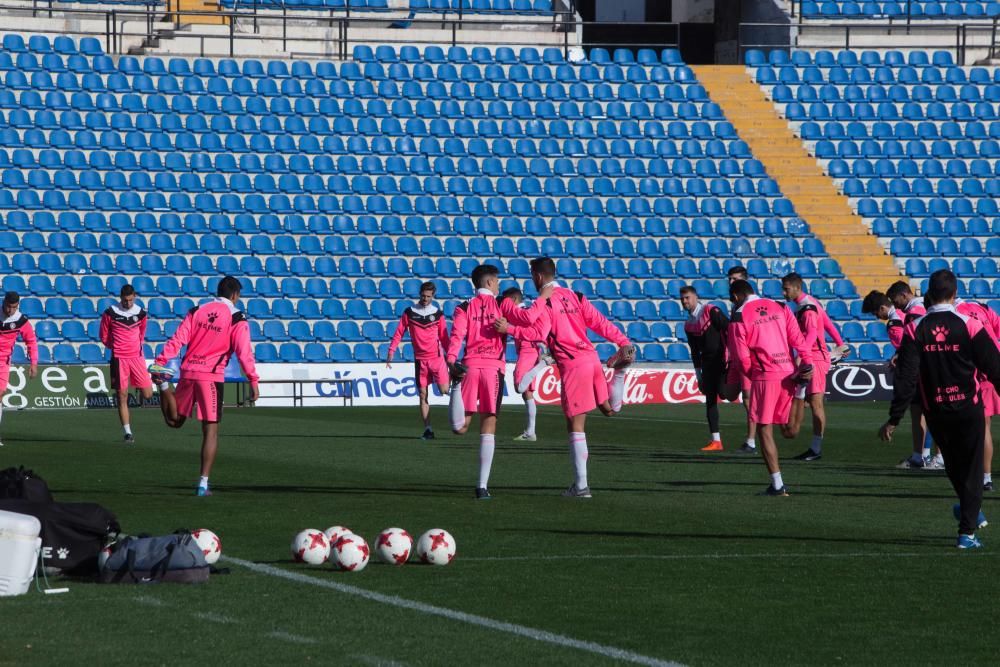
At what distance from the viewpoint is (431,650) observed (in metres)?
7.82

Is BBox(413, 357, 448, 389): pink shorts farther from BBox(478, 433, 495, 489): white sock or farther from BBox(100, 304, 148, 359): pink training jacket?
BBox(478, 433, 495, 489): white sock

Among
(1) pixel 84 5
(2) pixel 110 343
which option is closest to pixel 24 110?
(1) pixel 84 5

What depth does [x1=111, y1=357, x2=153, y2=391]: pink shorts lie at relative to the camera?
2461cm

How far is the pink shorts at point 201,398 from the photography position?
15.5 metres

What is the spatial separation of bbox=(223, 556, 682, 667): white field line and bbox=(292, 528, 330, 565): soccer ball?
0.21 m

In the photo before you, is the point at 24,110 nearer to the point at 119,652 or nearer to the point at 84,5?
the point at 84,5

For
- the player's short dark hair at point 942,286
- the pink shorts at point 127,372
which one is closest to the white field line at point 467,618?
the player's short dark hair at point 942,286

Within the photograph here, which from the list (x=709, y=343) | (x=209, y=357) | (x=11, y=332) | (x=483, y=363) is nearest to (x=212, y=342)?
(x=209, y=357)

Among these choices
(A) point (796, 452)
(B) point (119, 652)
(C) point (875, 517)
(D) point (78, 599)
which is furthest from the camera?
(A) point (796, 452)

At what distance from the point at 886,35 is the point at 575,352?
105 feet

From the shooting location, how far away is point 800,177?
4075cm

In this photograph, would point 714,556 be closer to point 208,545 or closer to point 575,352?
point 208,545

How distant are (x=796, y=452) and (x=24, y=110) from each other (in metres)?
21.9

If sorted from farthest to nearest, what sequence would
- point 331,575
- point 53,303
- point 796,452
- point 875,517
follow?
1. point 53,303
2. point 796,452
3. point 875,517
4. point 331,575
